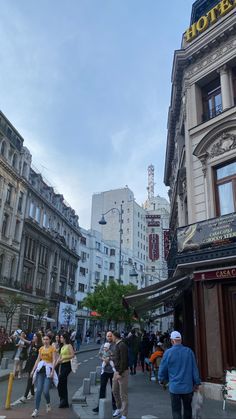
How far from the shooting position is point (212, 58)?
13.5 metres

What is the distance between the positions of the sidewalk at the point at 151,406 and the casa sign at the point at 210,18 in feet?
42.3

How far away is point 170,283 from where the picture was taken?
39.7 feet

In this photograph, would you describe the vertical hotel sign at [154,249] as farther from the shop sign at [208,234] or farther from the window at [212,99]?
the shop sign at [208,234]

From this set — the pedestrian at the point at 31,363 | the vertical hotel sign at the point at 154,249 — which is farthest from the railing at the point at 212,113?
the vertical hotel sign at the point at 154,249

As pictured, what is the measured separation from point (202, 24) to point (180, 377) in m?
13.4

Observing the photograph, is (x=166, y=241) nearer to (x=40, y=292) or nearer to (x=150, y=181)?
(x=40, y=292)

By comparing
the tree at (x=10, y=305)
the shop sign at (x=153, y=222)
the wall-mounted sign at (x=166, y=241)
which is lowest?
the tree at (x=10, y=305)

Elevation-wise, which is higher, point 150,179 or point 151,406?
point 150,179

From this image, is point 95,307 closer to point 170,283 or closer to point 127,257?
point 170,283

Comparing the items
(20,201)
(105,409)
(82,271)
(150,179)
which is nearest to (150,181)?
(150,179)

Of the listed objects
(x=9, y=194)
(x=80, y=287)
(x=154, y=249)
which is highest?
(x=9, y=194)

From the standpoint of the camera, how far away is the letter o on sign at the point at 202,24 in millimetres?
13859

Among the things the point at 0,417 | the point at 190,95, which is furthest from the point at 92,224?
the point at 0,417

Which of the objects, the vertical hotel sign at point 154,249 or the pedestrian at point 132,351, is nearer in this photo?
the pedestrian at point 132,351
